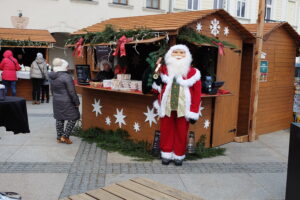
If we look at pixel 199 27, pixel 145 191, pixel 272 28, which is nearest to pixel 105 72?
pixel 199 27

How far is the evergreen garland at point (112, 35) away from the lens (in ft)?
19.6

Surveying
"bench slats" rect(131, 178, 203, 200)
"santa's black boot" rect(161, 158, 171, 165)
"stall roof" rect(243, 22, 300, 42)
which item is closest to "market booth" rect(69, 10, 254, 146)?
"stall roof" rect(243, 22, 300, 42)

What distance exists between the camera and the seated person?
7.45 m

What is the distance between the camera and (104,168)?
5527 millimetres

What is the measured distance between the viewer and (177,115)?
5.61 meters

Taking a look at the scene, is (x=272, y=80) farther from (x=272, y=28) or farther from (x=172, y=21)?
(x=172, y=21)

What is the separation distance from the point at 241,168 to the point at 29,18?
40.5ft

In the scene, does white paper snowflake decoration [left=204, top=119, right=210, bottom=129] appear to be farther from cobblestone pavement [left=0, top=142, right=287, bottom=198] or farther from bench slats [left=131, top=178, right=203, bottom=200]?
bench slats [left=131, top=178, right=203, bottom=200]

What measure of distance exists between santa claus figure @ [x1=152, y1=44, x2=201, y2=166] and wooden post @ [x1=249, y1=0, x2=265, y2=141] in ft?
7.75

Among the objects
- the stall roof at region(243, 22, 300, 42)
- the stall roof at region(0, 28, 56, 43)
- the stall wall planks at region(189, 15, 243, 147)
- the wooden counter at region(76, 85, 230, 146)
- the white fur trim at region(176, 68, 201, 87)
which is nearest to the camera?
the white fur trim at region(176, 68, 201, 87)

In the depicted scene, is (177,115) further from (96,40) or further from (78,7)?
(78,7)

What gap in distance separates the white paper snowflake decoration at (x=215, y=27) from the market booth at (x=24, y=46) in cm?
783

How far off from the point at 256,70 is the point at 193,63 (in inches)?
56.4

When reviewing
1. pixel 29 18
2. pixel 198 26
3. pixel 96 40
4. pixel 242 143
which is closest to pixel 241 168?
pixel 242 143
